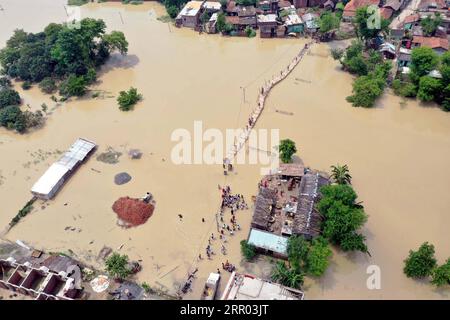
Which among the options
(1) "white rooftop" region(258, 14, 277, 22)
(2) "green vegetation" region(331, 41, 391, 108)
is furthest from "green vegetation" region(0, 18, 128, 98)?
(2) "green vegetation" region(331, 41, 391, 108)

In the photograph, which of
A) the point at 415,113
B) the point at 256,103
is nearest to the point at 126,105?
the point at 256,103

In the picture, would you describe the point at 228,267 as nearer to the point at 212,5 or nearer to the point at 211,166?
the point at 211,166

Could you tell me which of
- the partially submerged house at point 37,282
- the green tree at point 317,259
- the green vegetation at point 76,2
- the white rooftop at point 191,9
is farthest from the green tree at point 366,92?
the green vegetation at point 76,2

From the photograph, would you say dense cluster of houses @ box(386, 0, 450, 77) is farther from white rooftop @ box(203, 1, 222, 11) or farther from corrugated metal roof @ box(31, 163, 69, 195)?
corrugated metal roof @ box(31, 163, 69, 195)

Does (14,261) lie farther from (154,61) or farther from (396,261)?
(154,61)

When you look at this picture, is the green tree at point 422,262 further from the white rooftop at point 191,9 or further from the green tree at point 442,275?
the white rooftop at point 191,9
